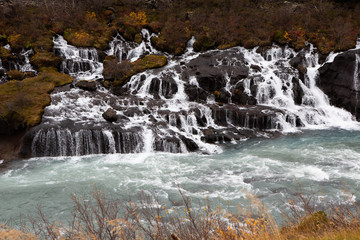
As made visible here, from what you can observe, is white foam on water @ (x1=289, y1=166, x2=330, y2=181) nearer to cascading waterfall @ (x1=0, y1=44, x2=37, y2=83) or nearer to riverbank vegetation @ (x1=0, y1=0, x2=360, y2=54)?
riverbank vegetation @ (x1=0, y1=0, x2=360, y2=54)

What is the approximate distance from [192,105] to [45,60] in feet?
49.4

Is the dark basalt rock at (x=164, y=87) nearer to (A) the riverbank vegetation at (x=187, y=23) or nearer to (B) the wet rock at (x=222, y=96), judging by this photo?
(B) the wet rock at (x=222, y=96)

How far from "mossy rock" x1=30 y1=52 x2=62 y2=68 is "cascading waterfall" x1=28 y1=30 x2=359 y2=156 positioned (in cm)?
90

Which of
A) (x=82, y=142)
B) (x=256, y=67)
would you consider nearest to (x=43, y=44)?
(x=82, y=142)

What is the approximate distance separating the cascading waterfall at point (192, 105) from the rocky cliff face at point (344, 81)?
689 mm

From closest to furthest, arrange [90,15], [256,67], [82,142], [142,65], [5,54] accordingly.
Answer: [82,142], [5,54], [256,67], [142,65], [90,15]

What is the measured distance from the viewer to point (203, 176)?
462 inches

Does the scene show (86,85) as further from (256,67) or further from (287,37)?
(287,37)

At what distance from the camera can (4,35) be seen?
2478 cm

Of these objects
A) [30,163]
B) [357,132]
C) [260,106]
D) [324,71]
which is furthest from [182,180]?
[324,71]

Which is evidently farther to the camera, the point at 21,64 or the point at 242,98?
the point at 21,64

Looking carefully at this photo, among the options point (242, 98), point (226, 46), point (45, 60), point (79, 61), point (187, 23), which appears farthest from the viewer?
point (187, 23)

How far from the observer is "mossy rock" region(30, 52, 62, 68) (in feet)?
76.6

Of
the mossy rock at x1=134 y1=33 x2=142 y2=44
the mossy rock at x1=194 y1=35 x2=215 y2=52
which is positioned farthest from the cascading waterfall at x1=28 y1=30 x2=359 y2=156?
the mossy rock at x1=134 y1=33 x2=142 y2=44
